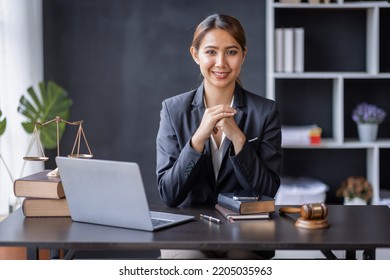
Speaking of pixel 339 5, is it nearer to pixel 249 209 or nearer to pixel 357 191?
pixel 357 191

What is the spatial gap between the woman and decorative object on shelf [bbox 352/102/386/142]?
5.97 ft

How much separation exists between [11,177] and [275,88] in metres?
1.89

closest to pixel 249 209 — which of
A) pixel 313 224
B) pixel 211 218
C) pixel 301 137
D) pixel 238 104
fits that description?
pixel 211 218

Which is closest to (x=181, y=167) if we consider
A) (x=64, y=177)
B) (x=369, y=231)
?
(x=64, y=177)

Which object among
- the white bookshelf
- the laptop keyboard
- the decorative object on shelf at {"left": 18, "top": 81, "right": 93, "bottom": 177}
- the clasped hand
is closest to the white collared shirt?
the clasped hand

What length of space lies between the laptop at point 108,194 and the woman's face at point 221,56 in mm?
687

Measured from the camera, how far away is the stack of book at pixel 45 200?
7.76 feet

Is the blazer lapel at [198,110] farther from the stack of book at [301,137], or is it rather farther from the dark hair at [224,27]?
the stack of book at [301,137]

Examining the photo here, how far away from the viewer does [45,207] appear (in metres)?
2.38

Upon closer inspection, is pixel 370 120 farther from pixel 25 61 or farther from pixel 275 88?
pixel 25 61

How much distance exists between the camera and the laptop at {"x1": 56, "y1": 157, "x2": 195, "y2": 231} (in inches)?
82.9

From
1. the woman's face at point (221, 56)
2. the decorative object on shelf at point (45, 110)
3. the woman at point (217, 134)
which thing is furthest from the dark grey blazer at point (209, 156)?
the decorative object on shelf at point (45, 110)

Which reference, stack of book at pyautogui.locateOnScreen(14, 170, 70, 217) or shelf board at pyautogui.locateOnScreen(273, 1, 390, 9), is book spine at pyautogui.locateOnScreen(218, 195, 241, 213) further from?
shelf board at pyautogui.locateOnScreen(273, 1, 390, 9)

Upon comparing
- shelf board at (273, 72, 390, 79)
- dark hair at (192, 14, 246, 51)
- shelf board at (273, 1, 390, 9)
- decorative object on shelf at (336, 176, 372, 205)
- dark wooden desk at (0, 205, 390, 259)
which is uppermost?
shelf board at (273, 1, 390, 9)
